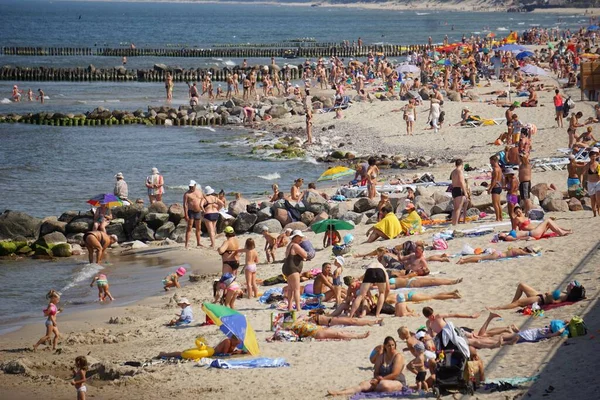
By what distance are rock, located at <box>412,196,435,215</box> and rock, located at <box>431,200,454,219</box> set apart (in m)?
0.12

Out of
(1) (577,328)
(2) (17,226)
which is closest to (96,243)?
(2) (17,226)

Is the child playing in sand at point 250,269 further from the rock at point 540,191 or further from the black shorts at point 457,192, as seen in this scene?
the rock at point 540,191

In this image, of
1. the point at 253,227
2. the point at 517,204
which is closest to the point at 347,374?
the point at 517,204

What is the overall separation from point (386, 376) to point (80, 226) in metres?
12.8

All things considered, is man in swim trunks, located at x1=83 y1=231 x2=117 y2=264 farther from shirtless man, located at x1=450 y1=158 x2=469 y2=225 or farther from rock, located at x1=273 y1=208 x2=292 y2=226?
shirtless man, located at x1=450 y1=158 x2=469 y2=225

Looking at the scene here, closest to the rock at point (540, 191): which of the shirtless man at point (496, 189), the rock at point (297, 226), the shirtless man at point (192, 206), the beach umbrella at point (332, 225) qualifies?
the shirtless man at point (496, 189)

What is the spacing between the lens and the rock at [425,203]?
2123 centimetres

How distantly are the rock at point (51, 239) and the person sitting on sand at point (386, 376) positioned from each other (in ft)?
38.4

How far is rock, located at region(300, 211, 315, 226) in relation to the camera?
72.3 feet

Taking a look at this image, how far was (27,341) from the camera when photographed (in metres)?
15.2

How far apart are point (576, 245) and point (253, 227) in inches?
311

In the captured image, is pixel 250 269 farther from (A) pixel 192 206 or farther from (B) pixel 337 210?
(B) pixel 337 210

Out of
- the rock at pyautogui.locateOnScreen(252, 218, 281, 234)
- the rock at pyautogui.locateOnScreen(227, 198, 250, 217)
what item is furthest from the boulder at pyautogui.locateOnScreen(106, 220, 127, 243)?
the rock at pyautogui.locateOnScreen(252, 218, 281, 234)

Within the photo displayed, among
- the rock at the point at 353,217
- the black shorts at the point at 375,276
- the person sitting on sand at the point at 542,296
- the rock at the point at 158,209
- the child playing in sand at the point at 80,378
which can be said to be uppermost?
the black shorts at the point at 375,276
